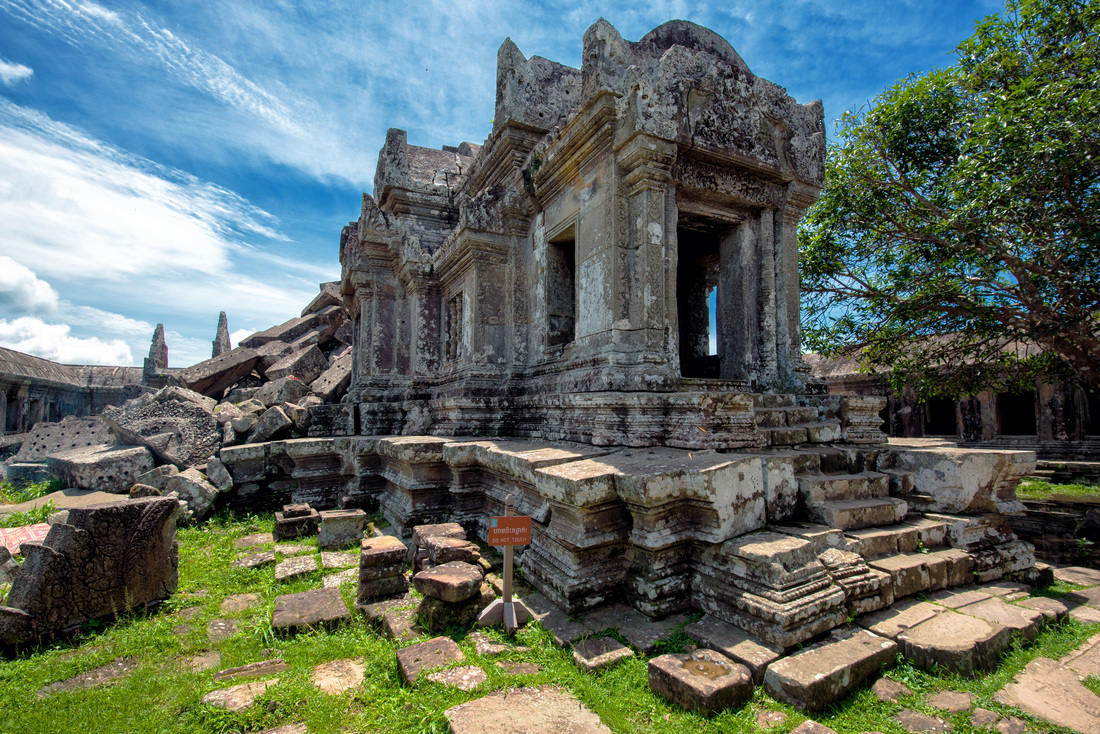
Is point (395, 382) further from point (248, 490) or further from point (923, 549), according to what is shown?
point (923, 549)

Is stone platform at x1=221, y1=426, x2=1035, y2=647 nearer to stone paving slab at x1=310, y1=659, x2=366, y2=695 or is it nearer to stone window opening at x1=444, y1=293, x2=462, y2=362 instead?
stone paving slab at x1=310, y1=659, x2=366, y2=695

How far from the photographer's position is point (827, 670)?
7.21ft

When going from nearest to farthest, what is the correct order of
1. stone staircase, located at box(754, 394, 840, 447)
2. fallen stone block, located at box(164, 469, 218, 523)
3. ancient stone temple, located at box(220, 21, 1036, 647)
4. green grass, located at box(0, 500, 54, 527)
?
ancient stone temple, located at box(220, 21, 1036, 647)
stone staircase, located at box(754, 394, 840, 447)
green grass, located at box(0, 500, 54, 527)
fallen stone block, located at box(164, 469, 218, 523)

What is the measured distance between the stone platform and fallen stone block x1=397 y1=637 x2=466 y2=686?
69 centimetres

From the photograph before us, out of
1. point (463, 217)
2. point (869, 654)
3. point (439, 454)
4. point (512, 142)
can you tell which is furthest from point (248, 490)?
point (869, 654)

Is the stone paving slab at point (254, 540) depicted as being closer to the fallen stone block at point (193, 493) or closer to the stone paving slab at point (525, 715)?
the fallen stone block at point (193, 493)

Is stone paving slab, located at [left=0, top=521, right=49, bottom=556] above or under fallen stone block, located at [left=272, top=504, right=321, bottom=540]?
above

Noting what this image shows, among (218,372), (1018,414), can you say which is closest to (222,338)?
(218,372)

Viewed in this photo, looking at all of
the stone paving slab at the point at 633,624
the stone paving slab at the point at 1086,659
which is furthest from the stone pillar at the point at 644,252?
the stone paving slab at the point at 1086,659

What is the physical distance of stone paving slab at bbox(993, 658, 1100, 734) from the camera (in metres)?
2.13

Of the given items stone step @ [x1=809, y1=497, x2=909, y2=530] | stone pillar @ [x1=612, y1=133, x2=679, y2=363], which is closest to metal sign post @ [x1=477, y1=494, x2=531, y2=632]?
stone pillar @ [x1=612, y1=133, x2=679, y2=363]

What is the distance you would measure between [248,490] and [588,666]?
601 cm

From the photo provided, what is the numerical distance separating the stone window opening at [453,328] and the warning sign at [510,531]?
4.13m

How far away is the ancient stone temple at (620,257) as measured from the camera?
4.07m
